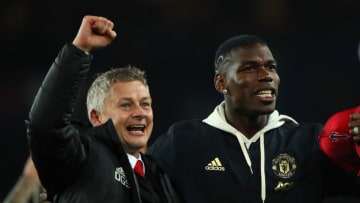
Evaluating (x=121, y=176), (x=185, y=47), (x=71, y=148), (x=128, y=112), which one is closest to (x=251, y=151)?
(x=128, y=112)

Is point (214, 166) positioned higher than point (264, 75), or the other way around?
point (264, 75)

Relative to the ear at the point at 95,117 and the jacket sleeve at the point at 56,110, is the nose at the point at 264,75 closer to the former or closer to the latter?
the ear at the point at 95,117

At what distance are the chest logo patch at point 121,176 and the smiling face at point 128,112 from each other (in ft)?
0.94

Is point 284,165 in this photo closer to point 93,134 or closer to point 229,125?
point 229,125

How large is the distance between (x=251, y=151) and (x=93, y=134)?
616 millimetres

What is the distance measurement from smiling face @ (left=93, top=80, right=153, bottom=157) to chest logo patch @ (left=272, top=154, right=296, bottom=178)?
1.41 feet

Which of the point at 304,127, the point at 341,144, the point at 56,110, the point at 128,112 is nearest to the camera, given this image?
the point at 56,110

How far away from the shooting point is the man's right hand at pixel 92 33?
1.64 m

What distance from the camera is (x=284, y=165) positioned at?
2188 mm

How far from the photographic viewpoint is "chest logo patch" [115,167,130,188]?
1831 millimetres

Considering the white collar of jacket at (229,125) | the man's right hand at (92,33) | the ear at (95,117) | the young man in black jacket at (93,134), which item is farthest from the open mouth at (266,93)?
the man's right hand at (92,33)

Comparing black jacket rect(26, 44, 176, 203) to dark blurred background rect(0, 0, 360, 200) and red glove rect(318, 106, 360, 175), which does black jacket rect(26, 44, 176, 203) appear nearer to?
red glove rect(318, 106, 360, 175)

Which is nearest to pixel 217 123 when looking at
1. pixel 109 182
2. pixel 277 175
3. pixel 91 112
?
pixel 277 175

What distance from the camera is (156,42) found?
510 centimetres
